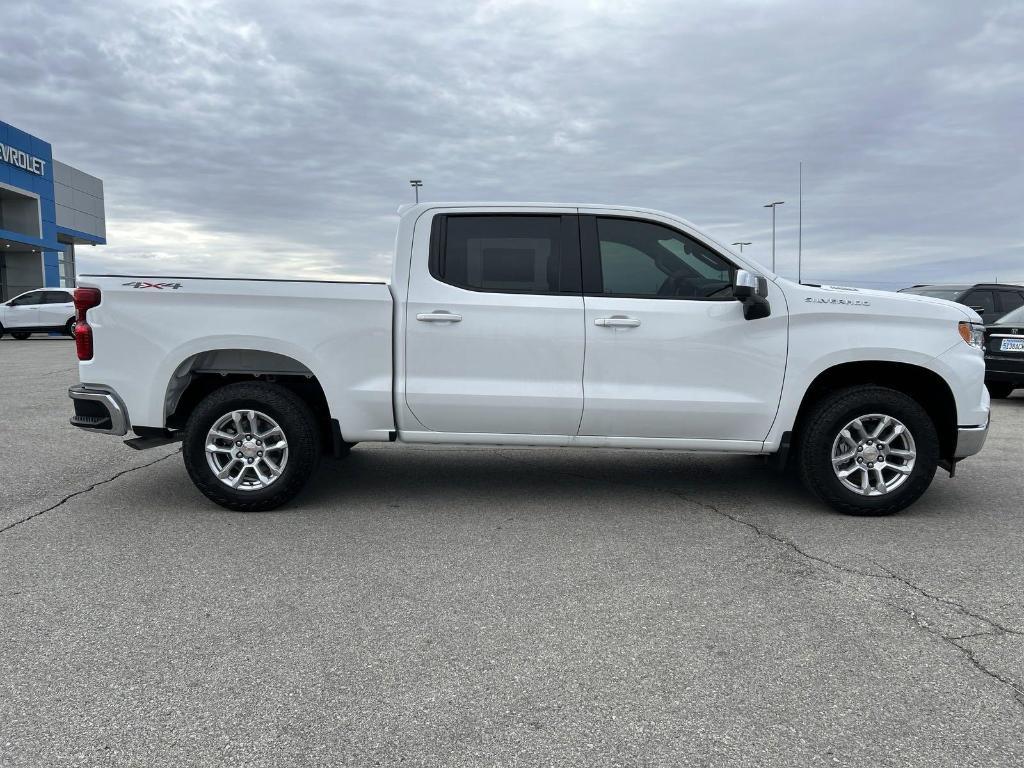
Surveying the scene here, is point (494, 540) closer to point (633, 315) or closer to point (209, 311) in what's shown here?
point (633, 315)

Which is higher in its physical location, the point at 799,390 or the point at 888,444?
the point at 799,390

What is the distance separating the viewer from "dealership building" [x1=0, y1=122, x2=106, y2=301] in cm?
3770

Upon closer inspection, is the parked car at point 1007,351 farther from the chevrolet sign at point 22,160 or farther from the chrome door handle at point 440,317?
the chevrolet sign at point 22,160

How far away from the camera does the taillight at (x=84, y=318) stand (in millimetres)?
5164

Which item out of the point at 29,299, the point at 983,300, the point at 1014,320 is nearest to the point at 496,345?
the point at 1014,320

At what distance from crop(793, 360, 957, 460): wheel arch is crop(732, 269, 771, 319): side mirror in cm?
63

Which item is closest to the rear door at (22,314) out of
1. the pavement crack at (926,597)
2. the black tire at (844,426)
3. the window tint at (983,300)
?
the window tint at (983,300)

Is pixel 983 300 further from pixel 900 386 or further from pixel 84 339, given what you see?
pixel 84 339

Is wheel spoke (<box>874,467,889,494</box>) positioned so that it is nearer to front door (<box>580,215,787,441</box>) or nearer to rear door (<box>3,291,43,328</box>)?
front door (<box>580,215,787,441</box>)

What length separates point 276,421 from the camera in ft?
17.1

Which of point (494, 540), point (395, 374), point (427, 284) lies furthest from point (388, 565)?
point (427, 284)

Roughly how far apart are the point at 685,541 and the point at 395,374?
2084 mm

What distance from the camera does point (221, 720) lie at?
269 cm

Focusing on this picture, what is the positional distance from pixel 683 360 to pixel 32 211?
43471mm
